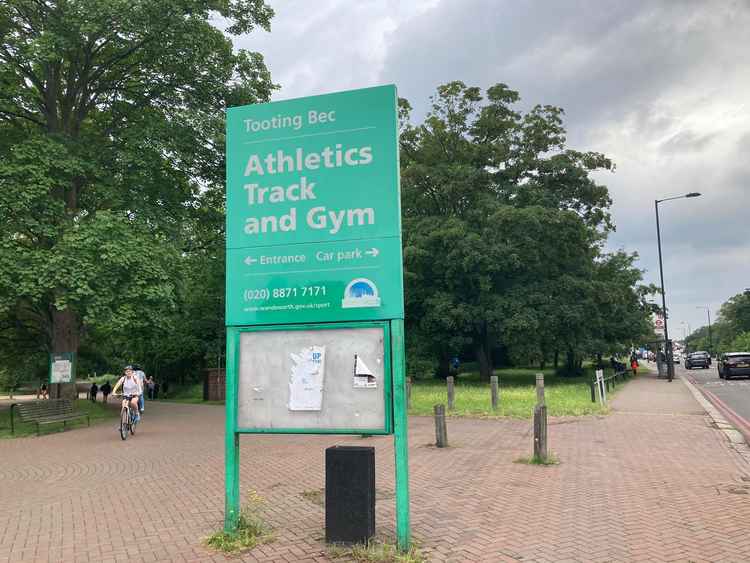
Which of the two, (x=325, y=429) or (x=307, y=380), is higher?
(x=307, y=380)

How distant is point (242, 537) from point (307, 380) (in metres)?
1.51

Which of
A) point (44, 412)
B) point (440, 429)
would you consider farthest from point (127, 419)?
point (440, 429)

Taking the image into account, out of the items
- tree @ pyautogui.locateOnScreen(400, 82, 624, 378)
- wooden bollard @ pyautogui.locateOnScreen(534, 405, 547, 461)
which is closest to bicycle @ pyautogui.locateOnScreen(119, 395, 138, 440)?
wooden bollard @ pyautogui.locateOnScreen(534, 405, 547, 461)

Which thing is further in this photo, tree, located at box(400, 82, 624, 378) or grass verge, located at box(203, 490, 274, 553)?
tree, located at box(400, 82, 624, 378)

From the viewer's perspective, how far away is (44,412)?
14438mm

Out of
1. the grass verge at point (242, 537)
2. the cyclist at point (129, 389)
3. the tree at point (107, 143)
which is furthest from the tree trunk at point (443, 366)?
the grass verge at point (242, 537)

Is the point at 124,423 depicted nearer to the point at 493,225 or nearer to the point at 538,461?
the point at 538,461

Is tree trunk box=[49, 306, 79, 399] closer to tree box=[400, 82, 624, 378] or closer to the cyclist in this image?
the cyclist

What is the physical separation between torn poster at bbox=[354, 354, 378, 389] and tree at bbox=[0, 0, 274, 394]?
12030 millimetres

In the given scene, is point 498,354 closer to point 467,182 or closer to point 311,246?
point 467,182

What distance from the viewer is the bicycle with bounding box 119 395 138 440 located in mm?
12719

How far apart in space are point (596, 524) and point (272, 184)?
14.9 feet

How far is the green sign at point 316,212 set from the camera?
17.1ft

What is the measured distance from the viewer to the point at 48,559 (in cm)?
483
